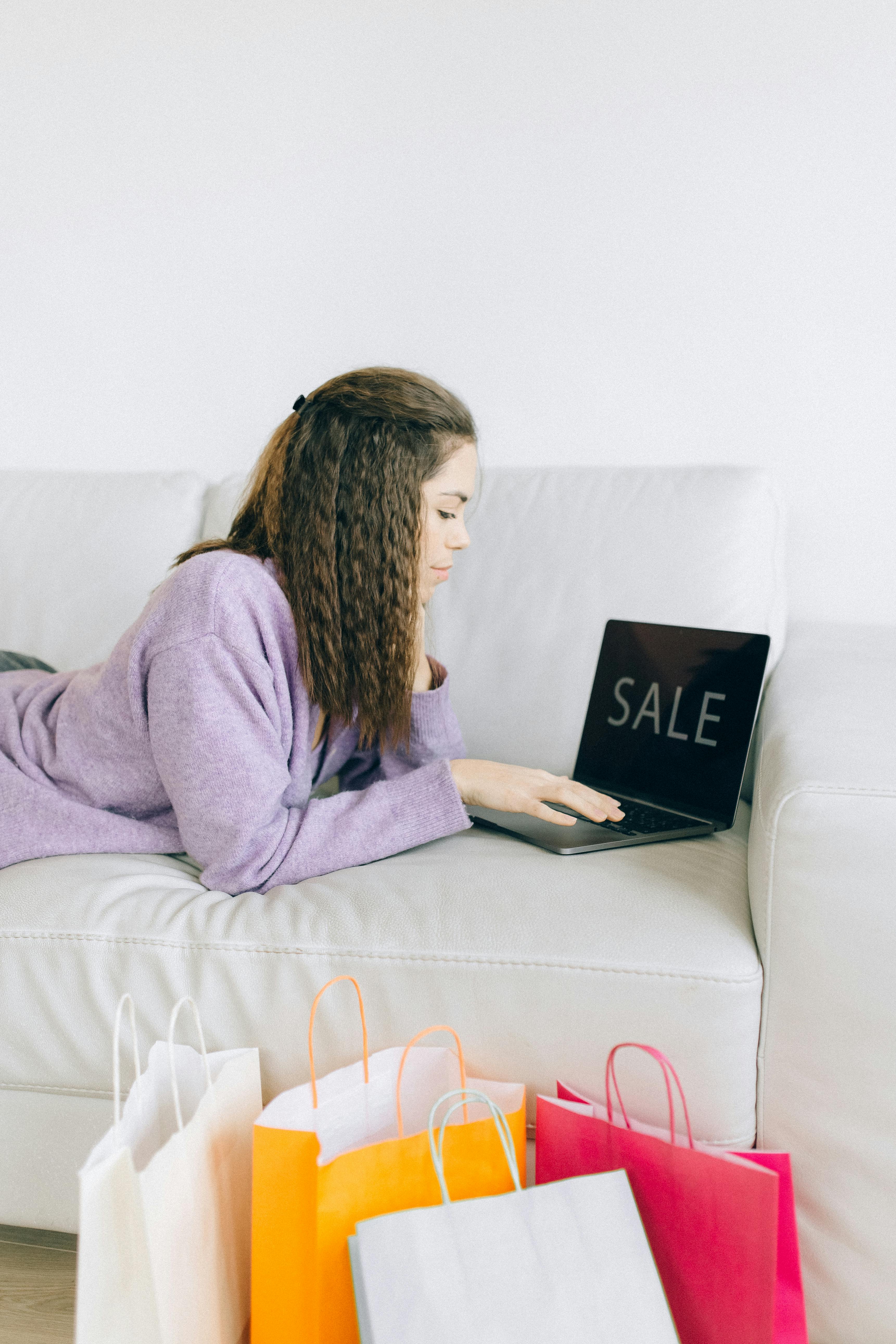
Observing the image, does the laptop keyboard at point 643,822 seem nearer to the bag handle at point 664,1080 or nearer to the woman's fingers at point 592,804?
the woman's fingers at point 592,804

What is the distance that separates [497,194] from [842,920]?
1.38 meters

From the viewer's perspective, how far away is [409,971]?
0.86 metres

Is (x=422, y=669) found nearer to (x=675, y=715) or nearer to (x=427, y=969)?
(x=675, y=715)

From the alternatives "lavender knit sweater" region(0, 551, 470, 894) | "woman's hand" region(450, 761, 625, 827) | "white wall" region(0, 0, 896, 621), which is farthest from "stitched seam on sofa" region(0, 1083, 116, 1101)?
"white wall" region(0, 0, 896, 621)

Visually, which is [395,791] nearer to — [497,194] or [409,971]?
[409,971]

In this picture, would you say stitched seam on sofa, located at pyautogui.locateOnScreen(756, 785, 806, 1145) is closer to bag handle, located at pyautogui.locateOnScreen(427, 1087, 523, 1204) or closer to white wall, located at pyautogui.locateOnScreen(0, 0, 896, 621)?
bag handle, located at pyautogui.locateOnScreen(427, 1087, 523, 1204)

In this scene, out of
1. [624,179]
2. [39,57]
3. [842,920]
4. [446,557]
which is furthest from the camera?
[39,57]

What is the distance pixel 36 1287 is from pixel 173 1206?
361 mm

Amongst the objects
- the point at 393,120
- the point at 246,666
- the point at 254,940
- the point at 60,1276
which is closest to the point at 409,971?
the point at 254,940

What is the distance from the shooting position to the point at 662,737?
47.1 inches

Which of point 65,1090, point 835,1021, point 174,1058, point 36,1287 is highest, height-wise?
Result: point 835,1021

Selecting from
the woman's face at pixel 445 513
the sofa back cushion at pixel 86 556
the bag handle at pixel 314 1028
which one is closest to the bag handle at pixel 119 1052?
the bag handle at pixel 314 1028

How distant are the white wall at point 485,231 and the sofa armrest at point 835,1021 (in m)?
0.95

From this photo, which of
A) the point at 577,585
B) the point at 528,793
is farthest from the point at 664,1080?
the point at 577,585
